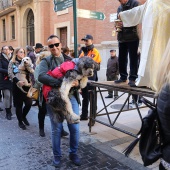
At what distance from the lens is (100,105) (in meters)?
7.68

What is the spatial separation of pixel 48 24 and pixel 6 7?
8.31 meters

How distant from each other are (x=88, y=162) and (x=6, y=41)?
21.4 meters

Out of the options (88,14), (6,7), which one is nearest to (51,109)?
(88,14)

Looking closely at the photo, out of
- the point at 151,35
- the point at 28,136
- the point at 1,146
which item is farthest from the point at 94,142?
the point at 151,35

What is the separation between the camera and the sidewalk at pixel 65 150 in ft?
11.7

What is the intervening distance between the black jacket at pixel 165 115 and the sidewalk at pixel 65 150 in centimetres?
198

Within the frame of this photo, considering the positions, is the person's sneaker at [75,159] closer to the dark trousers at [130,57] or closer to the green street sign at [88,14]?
the dark trousers at [130,57]

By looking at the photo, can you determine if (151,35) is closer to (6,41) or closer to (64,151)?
(64,151)

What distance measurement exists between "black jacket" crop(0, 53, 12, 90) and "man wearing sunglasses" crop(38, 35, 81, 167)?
3.10 m

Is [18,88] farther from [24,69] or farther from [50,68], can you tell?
[50,68]

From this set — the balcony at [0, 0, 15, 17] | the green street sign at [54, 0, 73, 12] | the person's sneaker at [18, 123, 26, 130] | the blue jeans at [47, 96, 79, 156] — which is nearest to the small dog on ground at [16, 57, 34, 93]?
the person's sneaker at [18, 123, 26, 130]

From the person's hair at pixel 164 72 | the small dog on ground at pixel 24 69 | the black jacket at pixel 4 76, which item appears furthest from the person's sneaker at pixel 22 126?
the person's hair at pixel 164 72

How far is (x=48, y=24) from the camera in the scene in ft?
53.4

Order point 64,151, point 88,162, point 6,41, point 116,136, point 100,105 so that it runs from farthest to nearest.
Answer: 1. point 6,41
2. point 100,105
3. point 116,136
4. point 64,151
5. point 88,162
